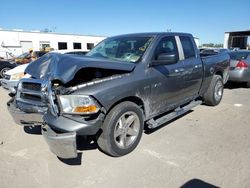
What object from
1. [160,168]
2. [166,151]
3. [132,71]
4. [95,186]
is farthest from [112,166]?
[132,71]

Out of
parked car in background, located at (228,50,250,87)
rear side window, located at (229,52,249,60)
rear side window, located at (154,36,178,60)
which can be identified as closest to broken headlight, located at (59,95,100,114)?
rear side window, located at (154,36,178,60)

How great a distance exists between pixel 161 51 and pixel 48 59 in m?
2.08

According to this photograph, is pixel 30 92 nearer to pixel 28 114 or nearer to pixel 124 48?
pixel 28 114

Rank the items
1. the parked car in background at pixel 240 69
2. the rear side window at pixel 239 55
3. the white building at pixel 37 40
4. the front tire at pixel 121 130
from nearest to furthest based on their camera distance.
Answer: the front tire at pixel 121 130
the parked car in background at pixel 240 69
the rear side window at pixel 239 55
the white building at pixel 37 40

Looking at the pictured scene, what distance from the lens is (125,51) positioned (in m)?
4.32

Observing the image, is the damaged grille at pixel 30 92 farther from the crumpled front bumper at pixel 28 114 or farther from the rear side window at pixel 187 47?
the rear side window at pixel 187 47

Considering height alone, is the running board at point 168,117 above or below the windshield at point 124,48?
below

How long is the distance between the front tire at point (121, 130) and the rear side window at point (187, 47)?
2034mm

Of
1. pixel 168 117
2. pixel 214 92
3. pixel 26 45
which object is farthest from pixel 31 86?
pixel 26 45

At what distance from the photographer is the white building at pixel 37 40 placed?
28314 millimetres

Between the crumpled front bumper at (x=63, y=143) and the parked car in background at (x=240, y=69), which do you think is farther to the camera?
the parked car in background at (x=240, y=69)

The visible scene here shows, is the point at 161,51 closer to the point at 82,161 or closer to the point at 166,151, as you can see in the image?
the point at 166,151

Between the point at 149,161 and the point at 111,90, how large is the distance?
4.07 ft

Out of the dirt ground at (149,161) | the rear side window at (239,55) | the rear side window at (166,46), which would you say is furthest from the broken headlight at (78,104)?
the rear side window at (239,55)
